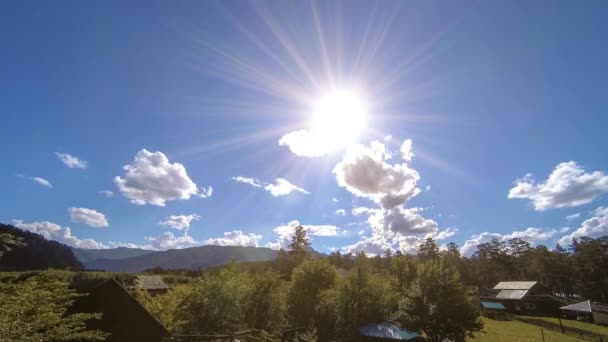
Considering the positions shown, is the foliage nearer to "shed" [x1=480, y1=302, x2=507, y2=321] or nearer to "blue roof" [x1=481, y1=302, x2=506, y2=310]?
"shed" [x1=480, y1=302, x2=507, y2=321]

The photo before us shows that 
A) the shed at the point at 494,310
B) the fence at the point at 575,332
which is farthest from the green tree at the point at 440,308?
the shed at the point at 494,310

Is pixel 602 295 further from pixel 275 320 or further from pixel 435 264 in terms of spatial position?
pixel 275 320

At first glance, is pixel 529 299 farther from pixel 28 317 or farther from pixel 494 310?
pixel 28 317

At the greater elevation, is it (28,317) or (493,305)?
(28,317)

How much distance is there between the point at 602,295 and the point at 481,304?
40.6 meters

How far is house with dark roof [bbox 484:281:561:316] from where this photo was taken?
71.0 metres

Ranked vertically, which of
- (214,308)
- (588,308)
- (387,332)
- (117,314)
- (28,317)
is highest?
(28,317)

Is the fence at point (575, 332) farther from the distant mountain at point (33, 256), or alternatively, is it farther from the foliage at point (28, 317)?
the distant mountain at point (33, 256)

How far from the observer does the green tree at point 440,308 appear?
95.2 ft

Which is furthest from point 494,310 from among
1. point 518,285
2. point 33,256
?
point 33,256

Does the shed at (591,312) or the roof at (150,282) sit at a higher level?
the roof at (150,282)

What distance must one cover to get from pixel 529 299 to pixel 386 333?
61202 mm

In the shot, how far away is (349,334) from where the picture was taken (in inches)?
1398

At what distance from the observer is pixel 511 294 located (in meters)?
76.7
